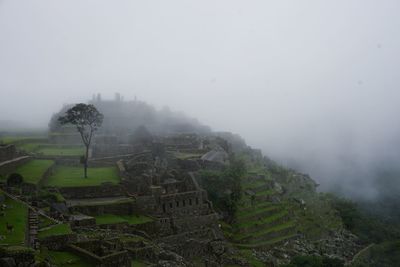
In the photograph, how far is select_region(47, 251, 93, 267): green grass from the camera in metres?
19.8

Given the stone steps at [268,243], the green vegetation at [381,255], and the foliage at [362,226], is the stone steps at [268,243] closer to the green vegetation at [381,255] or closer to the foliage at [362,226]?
the green vegetation at [381,255]

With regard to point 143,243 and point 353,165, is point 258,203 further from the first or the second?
point 353,165

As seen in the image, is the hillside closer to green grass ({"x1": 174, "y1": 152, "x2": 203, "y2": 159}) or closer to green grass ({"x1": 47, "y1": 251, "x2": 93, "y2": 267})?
green grass ({"x1": 47, "y1": 251, "x2": 93, "y2": 267})

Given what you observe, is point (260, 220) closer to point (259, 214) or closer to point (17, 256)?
point (259, 214)

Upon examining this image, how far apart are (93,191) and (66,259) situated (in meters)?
13.3

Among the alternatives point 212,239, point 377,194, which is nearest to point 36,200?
point 212,239

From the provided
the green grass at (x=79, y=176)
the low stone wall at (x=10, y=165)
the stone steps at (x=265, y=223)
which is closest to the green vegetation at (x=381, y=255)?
the stone steps at (x=265, y=223)

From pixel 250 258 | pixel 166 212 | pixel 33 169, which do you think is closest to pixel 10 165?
pixel 33 169

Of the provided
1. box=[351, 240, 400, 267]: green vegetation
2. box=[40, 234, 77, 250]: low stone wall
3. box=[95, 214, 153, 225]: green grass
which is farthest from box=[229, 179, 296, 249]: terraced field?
box=[40, 234, 77, 250]: low stone wall

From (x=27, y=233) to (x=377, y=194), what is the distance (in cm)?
6813

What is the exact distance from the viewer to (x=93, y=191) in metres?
33.6

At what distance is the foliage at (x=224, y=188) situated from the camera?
3800 cm

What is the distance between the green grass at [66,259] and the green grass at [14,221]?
5.13ft

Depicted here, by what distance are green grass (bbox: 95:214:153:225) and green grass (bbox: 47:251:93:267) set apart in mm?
7032
